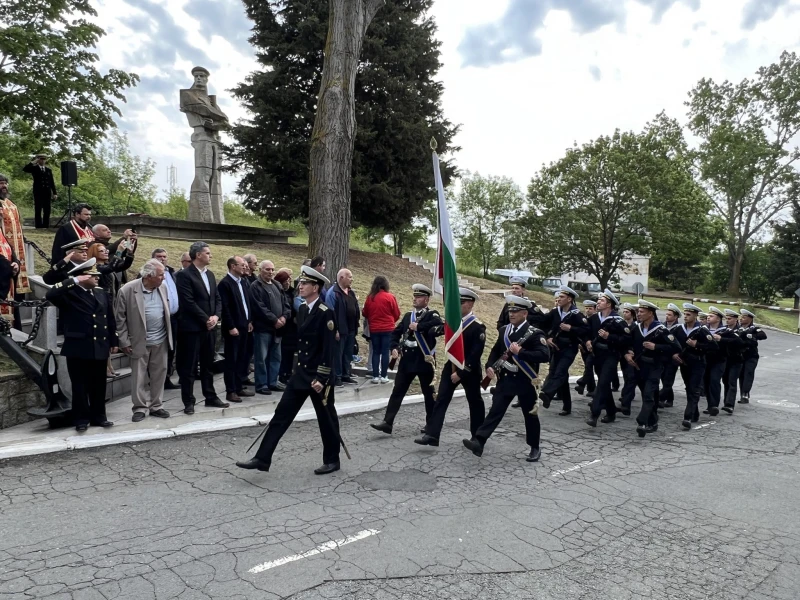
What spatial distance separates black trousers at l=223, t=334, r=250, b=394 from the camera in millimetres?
8211

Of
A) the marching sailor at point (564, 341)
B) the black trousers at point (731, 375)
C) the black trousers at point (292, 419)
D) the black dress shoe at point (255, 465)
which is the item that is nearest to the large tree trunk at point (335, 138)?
the marching sailor at point (564, 341)

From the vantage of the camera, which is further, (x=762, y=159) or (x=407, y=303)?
(x=762, y=159)

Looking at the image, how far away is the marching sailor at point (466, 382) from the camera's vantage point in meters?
7.17

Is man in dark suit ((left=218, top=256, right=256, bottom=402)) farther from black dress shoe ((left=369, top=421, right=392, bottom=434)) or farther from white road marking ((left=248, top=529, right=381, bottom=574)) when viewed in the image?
white road marking ((left=248, top=529, right=381, bottom=574))

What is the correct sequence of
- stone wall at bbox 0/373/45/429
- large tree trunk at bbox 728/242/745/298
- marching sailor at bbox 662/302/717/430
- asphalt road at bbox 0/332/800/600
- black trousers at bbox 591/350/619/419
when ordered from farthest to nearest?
large tree trunk at bbox 728/242/745/298 → marching sailor at bbox 662/302/717/430 → black trousers at bbox 591/350/619/419 → stone wall at bbox 0/373/45/429 → asphalt road at bbox 0/332/800/600

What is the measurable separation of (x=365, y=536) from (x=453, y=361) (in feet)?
9.14

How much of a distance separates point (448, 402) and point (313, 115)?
17.6m

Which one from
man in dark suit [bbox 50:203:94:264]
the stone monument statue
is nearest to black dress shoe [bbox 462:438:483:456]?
man in dark suit [bbox 50:203:94:264]

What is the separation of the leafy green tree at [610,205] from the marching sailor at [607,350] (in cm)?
2340

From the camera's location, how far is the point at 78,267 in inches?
266

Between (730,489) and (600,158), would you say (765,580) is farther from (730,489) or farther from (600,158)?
(600,158)

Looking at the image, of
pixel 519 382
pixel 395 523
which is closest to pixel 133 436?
pixel 395 523

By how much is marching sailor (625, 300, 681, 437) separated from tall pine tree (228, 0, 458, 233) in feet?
47.8

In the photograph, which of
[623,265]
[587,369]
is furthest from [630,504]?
[623,265]
